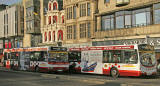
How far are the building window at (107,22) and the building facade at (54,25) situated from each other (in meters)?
13.5

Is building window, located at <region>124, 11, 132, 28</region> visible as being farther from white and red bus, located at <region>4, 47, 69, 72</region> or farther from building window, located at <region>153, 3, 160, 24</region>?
white and red bus, located at <region>4, 47, 69, 72</region>

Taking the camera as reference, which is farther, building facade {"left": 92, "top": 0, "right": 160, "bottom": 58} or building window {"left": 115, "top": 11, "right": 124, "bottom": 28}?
building window {"left": 115, "top": 11, "right": 124, "bottom": 28}

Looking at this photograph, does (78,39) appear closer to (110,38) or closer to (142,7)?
(110,38)

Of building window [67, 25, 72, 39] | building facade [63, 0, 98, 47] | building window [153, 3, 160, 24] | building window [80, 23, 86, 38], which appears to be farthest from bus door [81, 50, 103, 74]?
building window [67, 25, 72, 39]

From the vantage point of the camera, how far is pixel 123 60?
23.8 m

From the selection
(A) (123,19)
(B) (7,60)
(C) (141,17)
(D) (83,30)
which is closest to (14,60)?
(B) (7,60)

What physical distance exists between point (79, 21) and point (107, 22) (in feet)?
20.9

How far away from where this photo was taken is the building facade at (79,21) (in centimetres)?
4272

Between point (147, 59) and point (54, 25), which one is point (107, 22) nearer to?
point (54, 25)

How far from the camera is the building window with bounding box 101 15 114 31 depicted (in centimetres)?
3906

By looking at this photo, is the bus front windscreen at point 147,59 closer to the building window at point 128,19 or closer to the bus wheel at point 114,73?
the bus wheel at point 114,73

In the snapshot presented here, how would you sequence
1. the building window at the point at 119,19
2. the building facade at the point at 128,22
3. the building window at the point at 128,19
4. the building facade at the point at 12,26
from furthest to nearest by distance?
the building facade at the point at 12,26 → the building window at the point at 119,19 → the building window at the point at 128,19 → the building facade at the point at 128,22

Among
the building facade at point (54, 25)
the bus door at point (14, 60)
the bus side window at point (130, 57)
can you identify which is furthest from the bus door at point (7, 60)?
the bus side window at point (130, 57)

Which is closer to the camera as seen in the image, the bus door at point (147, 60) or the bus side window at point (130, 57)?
the bus door at point (147, 60)
